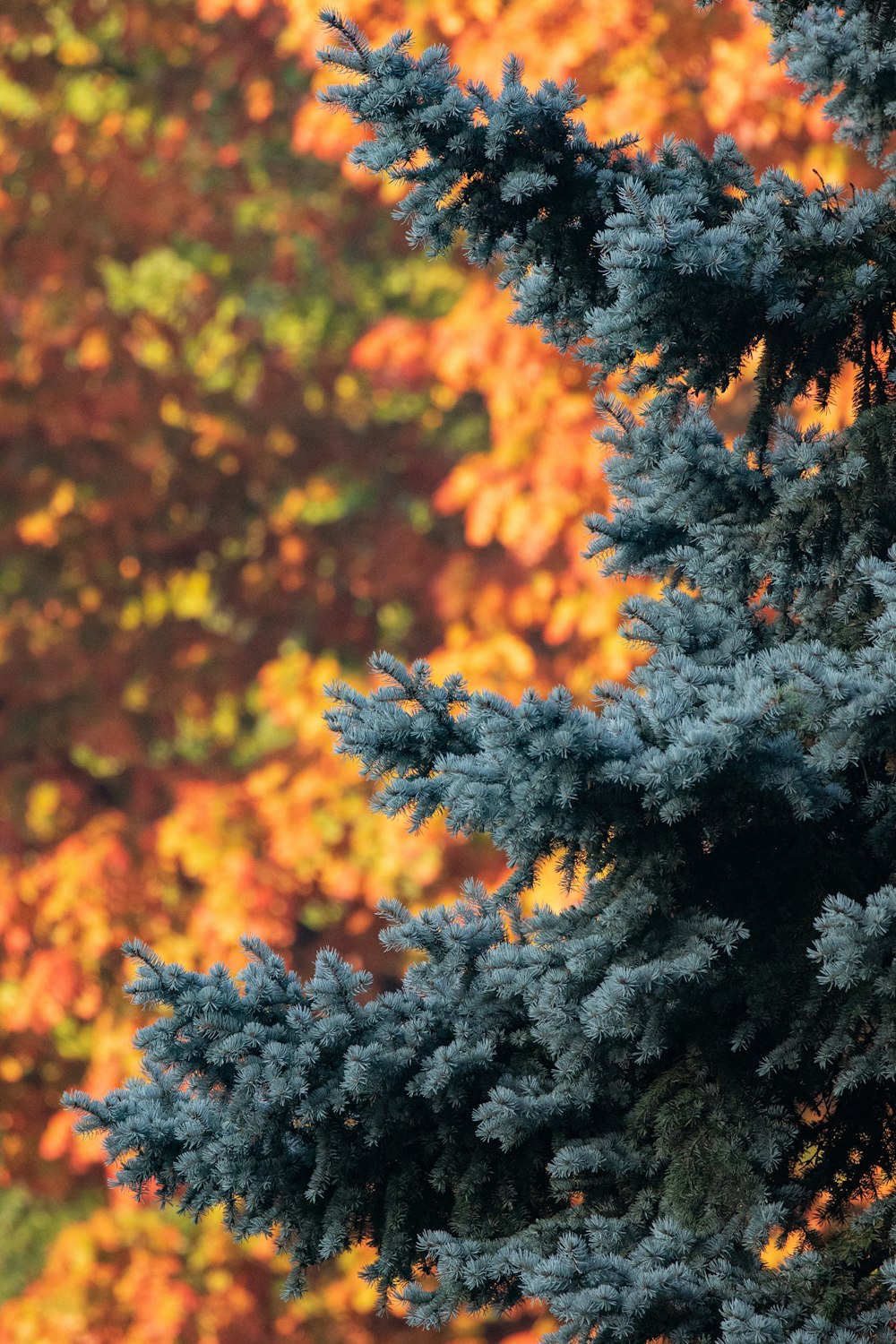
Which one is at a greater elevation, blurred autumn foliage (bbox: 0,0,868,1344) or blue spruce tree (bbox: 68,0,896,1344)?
blurred autumn foliage (bbox: 0,0,868,1344)

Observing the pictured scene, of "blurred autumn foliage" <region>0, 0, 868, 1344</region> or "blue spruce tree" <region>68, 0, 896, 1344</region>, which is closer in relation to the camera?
"blue spruce tree" <region>68, 0, 896, 1344</region>

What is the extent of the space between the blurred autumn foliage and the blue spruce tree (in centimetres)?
372

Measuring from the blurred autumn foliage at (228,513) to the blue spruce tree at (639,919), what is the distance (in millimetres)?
3718

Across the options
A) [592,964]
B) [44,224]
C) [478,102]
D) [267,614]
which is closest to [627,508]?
[478,102]

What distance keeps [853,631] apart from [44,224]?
6.63 metres

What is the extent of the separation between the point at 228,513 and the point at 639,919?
609 cm

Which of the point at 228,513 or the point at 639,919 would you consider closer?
the point at 639,919

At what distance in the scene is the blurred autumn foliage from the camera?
611 cm

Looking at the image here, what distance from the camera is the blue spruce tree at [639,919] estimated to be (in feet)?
5.50

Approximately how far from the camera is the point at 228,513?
764 cm

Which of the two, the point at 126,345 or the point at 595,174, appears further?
the point at 126,345

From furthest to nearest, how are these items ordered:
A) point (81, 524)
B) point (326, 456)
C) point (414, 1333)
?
point (326, 456) → point (81, 524) → point (414, 1333)

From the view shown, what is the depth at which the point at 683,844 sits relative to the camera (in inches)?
73.4

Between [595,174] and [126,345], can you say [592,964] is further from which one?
[126,345]
